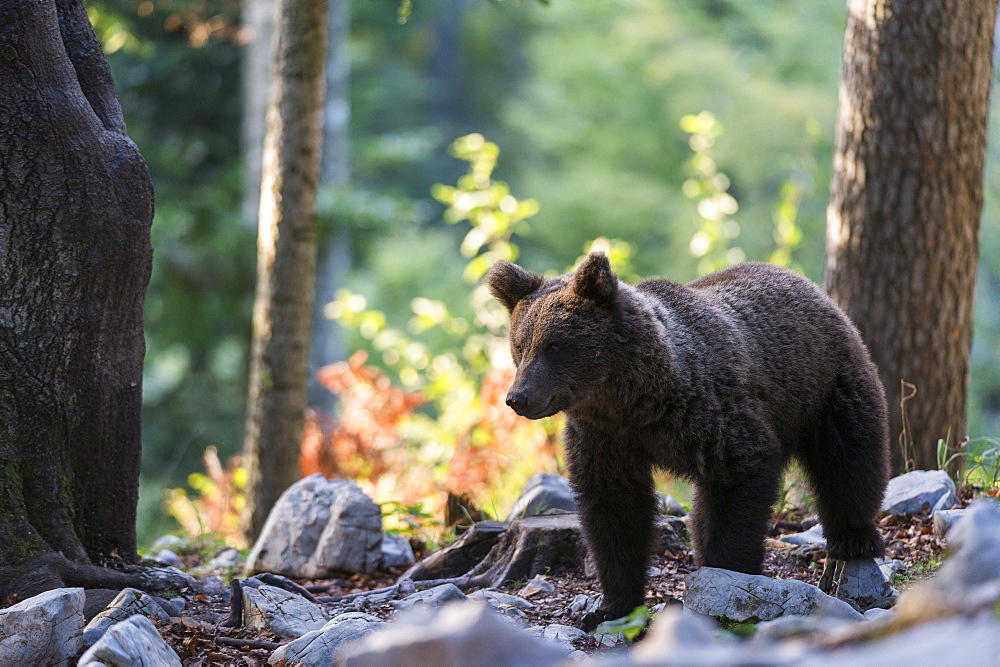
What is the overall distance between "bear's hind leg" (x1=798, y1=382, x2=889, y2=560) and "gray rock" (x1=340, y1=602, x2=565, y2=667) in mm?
2531

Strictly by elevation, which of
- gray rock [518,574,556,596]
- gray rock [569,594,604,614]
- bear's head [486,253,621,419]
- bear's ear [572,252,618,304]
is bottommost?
gray rock [518,574,556,596]

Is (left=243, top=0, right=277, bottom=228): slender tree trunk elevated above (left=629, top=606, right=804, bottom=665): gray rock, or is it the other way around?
(left=243, top=0, right=277, bottom=228): slender tree trunk

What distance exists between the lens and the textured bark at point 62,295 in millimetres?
3818

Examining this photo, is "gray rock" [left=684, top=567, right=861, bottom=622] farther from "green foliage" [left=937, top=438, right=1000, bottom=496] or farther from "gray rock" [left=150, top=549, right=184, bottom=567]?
"gray rock" [left=150, top=549, right=184, bottom=567]

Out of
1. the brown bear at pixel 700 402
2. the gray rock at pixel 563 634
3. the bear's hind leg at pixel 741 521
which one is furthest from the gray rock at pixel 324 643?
the bear's hind leg at pixel 741 521

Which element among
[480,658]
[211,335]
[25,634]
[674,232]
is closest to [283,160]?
[25,634]

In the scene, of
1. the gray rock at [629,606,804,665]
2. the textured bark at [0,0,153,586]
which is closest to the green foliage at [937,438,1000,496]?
the gray rock at [629,606,804,665]

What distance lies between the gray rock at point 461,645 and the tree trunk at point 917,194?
419 cm

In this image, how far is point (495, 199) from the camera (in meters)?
8.91

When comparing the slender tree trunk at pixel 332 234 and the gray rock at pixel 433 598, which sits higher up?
the slender tree trunk at pixel 332 234

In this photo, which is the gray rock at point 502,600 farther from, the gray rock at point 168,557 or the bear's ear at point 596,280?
the gray rock at point 168,557

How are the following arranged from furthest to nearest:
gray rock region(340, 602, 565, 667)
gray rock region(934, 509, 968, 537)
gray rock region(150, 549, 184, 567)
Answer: gray rock region(150, 549, 184, 567), gray rock region(934, 509, 968, 537), gray rock region(340, 602, 565, 667)

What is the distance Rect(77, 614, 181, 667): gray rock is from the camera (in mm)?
2934

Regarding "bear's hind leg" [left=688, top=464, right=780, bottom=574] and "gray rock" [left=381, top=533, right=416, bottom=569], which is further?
"gray rock" [left=381, top=533, right=416, bottom=569]
